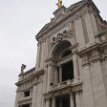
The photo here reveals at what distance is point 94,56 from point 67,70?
5.83 m

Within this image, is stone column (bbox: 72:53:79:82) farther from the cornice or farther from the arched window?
the cornice

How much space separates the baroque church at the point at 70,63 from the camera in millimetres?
17625

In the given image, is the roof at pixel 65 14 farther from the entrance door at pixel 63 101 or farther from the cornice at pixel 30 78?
the entrance door at pixel 63 101

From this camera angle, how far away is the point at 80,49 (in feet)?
68.1

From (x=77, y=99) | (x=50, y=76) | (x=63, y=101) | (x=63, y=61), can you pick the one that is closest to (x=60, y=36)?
(x=63, y=61)

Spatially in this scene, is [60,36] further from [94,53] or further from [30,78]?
[30,78]

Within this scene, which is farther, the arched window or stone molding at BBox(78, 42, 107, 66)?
the arched window

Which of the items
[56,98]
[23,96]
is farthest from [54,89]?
[23,96]

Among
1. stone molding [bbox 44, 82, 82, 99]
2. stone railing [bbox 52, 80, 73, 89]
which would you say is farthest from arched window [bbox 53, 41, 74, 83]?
stone molding [bbox 44, 82, 82, 99]

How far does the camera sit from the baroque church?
17.6 m

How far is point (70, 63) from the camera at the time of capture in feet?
76.0

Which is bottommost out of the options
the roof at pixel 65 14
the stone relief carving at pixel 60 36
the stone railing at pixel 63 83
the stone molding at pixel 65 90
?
the stone molding at pixel 65 90

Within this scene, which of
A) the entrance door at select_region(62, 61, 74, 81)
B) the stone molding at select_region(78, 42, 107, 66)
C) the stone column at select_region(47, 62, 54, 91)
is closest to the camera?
the stone molding at select_region(78, 42, 107, 66)

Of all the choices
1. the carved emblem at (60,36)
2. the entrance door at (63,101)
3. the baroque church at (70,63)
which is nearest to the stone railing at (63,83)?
the baroque church at (70,63)
